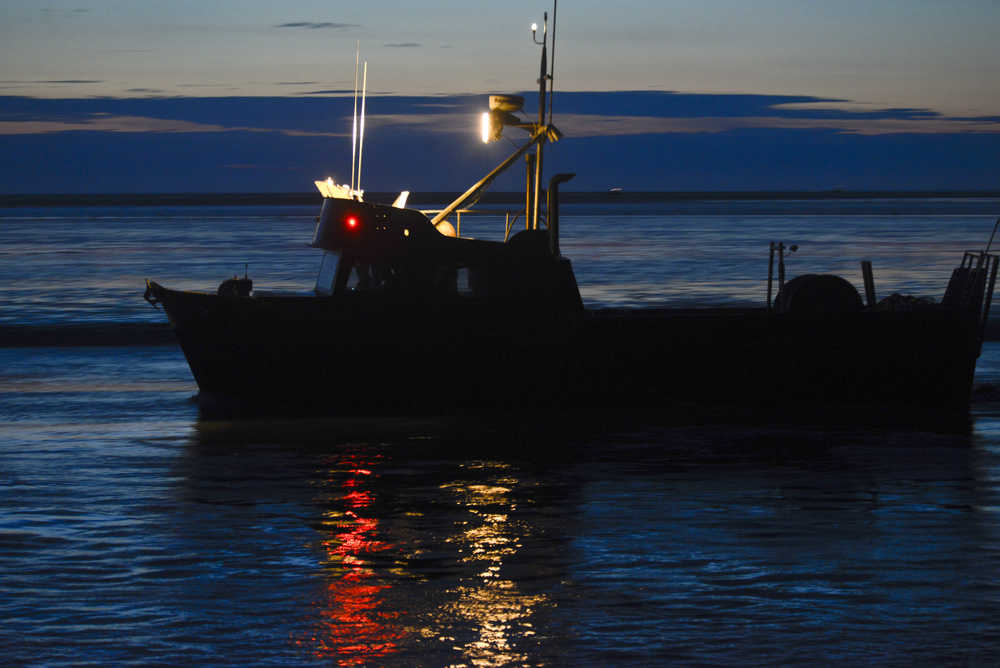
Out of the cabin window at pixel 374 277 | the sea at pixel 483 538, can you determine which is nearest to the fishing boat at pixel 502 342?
the cabin window at pixel 374 277

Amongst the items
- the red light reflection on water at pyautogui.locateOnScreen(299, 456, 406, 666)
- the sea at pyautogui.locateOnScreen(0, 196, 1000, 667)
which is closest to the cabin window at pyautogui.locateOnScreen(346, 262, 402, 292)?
the sea at pyautogui.locateOnScreen(0, 196, 1000, 667)

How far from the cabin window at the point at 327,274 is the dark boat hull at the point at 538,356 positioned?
0.38 m

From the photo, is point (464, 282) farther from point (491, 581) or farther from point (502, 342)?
point (491, 581)

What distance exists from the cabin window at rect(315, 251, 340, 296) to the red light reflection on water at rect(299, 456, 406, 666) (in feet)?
15.3

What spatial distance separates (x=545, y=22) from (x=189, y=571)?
8728 mm

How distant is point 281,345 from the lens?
13523 mm

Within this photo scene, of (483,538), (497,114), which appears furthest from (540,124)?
(483,538)

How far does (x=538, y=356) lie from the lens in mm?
13641

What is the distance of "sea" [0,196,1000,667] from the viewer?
6.46 meters

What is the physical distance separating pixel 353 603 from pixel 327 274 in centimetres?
740

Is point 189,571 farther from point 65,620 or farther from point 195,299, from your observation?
point 195,299

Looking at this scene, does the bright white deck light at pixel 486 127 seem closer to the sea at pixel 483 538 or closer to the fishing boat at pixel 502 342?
the fishing boat at pixel 502 342

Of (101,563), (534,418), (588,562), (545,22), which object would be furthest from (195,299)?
(588,562)

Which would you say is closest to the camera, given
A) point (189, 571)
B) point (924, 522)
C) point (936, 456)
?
point (189, 571)
